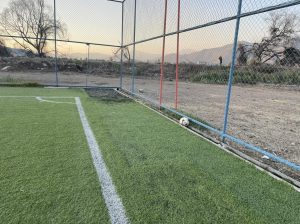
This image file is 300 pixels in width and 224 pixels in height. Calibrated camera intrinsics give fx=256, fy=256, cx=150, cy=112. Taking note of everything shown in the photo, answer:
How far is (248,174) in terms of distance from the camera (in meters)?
2.96

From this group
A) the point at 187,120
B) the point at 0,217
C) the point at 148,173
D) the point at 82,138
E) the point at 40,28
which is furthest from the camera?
the point at 40,28

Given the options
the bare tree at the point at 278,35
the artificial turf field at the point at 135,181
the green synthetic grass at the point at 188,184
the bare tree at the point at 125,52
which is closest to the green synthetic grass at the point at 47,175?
the artificial turf field at the point at 135,181

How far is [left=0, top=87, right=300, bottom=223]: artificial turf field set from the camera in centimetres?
211

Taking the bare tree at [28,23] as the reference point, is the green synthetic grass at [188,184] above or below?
below

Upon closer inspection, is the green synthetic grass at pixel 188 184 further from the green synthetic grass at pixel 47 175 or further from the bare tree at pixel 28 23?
the bare tree at pixel 28 23

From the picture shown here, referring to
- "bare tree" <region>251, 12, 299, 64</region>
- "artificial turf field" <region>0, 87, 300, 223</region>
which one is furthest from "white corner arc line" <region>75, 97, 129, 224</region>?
"bare tree" <region>251, 12, 299, 64</region>

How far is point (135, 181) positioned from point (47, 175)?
0.91m

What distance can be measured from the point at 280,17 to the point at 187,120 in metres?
2.47

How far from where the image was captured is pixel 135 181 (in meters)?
2.63

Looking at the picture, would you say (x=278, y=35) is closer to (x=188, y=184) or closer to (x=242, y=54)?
(x=242, y=54)

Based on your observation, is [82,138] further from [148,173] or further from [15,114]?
[15,114]

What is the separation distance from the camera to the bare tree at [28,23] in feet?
43.8

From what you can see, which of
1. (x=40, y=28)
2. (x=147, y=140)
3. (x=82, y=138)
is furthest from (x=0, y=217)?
(x=40, y=28)

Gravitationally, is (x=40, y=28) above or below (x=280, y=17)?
above
